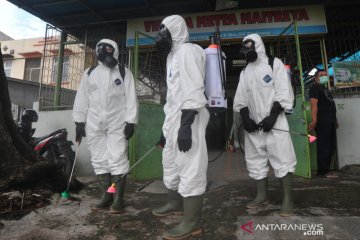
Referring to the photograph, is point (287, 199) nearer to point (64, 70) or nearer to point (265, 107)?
point (265, 107)

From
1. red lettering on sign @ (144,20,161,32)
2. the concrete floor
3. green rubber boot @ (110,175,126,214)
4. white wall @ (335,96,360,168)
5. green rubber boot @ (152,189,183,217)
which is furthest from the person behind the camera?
red lettering on sign @ (144,20,161,32)

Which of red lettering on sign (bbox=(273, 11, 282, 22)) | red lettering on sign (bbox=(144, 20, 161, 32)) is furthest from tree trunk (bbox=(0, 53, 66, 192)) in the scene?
red lettering on sign (bbox=(273, 11, 282, 22))

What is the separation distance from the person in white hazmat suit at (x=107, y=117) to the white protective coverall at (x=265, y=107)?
1281mm

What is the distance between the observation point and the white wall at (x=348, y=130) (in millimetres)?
5289

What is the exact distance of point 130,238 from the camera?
244 centimetres

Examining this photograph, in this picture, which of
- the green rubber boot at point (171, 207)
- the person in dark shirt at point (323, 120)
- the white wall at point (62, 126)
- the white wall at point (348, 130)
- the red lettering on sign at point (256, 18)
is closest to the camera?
the green rubber boot at point (171, 207)

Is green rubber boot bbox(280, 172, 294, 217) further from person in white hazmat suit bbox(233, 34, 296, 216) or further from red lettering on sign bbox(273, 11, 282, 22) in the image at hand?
red lettering on sign bbox(273, 11, 282, 22)

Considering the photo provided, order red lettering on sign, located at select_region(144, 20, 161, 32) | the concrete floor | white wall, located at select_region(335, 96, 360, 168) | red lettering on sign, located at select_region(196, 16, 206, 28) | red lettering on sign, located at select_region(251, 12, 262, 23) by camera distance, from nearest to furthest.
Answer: the concrete floor < white wall, located at select_region(335, 96, 360, 168) < red lettering on sign, located at select_region(251, 12, 262, 23) < red lettering on sign, located at select_region(196, 16, 206, 28) < red lettering on sign, located at select_region(144, 20, 161, 32)

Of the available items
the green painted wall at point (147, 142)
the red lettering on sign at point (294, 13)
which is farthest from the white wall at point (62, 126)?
the red lettering on sign at point (294, 13)

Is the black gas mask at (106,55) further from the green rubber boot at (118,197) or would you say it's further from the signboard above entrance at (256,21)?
the signboard above entrance at (256,21)

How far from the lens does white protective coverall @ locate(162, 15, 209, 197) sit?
94.0 inches

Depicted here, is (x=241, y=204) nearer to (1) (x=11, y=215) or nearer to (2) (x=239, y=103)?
(2) (x=239, y=103)

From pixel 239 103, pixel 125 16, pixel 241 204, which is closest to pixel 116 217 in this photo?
pixel 241 204

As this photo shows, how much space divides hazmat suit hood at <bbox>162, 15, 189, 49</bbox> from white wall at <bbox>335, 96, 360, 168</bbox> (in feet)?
12.6
